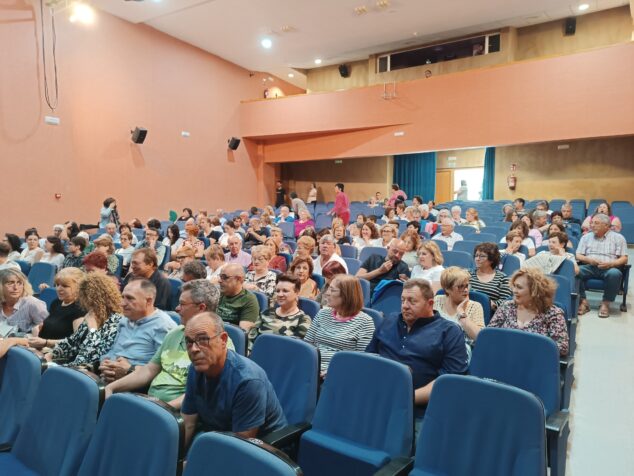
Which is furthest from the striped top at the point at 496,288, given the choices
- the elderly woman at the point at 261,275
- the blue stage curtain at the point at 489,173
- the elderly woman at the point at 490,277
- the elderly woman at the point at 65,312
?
the blue stage curtain at the point at 489,173

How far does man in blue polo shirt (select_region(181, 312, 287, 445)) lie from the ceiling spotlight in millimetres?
9173

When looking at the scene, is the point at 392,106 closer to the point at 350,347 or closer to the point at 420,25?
the point at 420,25

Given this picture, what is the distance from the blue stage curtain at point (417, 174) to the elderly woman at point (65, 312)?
12336mm

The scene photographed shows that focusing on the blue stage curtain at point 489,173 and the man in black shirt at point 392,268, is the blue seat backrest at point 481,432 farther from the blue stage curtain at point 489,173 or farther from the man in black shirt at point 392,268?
the blue stage curtain at point 489,173

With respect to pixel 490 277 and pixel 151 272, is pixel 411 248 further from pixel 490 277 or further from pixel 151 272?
pixel 151 272

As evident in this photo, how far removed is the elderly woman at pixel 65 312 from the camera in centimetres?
297

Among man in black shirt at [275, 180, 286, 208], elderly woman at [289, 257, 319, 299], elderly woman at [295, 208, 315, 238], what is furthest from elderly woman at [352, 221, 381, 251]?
man in black shirt at [275, 180, 286, 208]

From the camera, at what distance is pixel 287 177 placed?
52.7 feet

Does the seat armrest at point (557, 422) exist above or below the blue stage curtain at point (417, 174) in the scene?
below

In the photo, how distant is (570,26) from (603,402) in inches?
445

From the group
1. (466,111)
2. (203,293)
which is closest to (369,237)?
(203,293)

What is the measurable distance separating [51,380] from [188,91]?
1143 centimetres

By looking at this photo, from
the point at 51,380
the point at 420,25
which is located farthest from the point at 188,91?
the point at 51,380

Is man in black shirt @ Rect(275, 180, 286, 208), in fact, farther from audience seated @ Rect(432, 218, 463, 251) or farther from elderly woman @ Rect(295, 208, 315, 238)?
audience seated @ Rect(432, 218, 463, 251)
